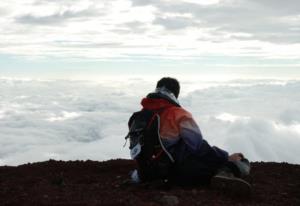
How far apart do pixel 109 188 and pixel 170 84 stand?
2460mm

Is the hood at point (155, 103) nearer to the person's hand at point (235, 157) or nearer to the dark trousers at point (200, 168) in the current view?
the dark trousers at point (200, 168)

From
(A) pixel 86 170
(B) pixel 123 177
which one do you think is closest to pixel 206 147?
(B) pixel 123 177

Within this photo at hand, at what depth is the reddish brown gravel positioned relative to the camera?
9.09 m

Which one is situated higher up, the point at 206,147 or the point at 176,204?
the point at 206,147

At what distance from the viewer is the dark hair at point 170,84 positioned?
1021 centimetres

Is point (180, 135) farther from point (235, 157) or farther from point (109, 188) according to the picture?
point (109, 188)

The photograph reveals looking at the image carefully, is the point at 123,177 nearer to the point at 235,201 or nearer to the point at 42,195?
the point at 42,195

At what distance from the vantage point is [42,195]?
966 cm

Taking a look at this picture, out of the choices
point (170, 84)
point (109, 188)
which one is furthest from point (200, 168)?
point (109, 188)

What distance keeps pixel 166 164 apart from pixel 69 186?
223 centimetres

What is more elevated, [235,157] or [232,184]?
[235,157]

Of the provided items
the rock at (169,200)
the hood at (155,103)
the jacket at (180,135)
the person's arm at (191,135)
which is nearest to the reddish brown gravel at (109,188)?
the rock at (169,200)

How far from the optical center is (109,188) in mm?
10359

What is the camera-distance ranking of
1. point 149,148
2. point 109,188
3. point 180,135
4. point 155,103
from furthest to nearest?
point 109,188
point 155,103
point 149,148
point 180,135
